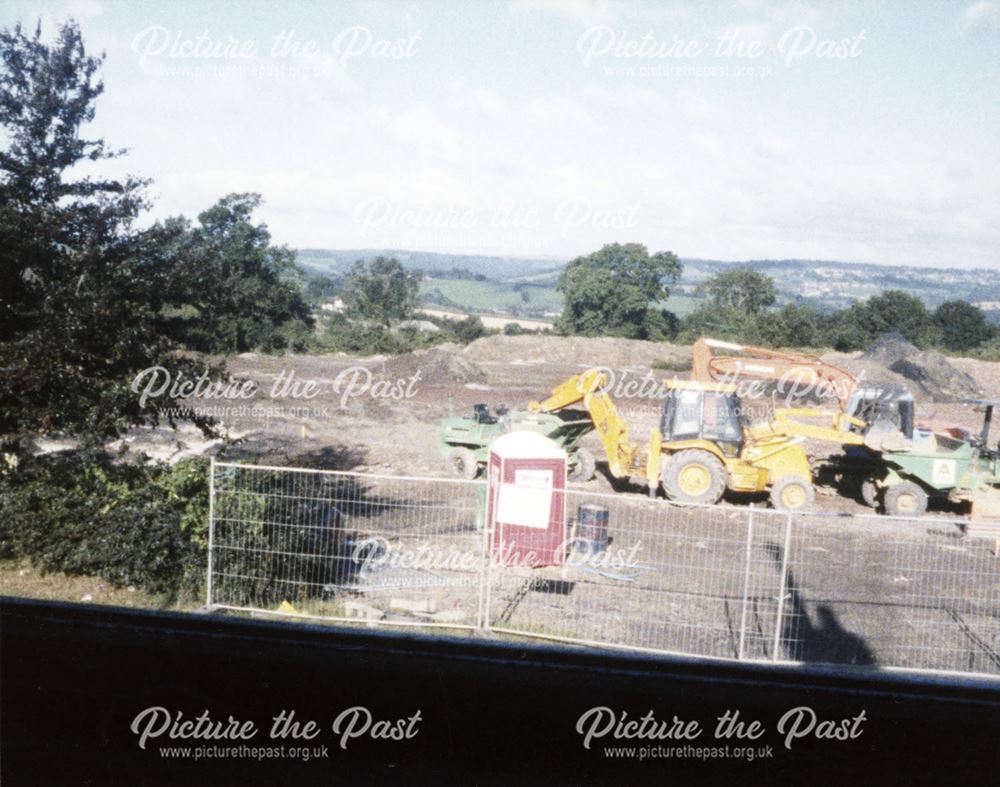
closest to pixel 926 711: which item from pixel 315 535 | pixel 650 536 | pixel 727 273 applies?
→ pixel 315 535

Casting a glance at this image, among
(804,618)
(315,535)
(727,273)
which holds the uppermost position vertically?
(727,273)

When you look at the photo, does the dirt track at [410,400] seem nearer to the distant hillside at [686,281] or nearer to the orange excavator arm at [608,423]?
the orange excavator arm at [608,423]

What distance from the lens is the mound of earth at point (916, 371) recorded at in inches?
1009

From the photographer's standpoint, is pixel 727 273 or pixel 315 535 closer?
pixel 315 535

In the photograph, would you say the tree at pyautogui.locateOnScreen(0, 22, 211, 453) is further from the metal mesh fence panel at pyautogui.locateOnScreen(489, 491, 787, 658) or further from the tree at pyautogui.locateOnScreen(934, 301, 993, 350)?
the tree at pyautogui.locateOnScreen(934, 301, 993, 350)

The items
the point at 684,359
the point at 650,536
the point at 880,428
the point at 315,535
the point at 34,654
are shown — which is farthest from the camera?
the point at 684,359

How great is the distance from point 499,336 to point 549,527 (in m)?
28.4

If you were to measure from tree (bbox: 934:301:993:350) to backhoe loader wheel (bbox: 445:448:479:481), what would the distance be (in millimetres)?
27206

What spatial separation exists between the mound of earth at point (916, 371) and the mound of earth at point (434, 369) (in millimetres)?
11822

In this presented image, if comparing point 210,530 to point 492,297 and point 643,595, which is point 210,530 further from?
point 492,297

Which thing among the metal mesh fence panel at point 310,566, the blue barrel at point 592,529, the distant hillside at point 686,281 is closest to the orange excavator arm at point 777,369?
the blue barrel at point 592,529

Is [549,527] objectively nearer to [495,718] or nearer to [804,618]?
[804,618]

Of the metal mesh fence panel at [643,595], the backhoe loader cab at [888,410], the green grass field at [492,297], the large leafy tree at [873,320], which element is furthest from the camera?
the green grass field at [492,297]

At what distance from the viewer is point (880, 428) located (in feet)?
38.4
